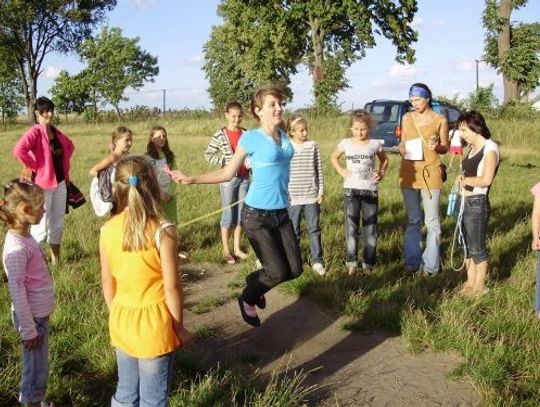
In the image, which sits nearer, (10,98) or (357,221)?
(357,221)

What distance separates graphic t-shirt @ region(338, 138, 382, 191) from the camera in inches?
246

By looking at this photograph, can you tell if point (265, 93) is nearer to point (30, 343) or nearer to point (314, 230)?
point (314, 230)

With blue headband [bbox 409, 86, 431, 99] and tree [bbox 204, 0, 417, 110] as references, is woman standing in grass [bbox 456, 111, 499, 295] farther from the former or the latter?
tree [bbox 204, 0, 417, 110]

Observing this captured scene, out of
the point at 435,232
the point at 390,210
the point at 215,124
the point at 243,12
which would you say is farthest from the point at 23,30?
the point at 435,232

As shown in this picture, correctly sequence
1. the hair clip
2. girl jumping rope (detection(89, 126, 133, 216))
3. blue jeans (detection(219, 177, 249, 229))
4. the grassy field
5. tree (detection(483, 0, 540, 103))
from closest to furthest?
the hair clip → the grassy field → girl jumping rope (detection(89, 126, 133, 216)) → blue jeans (detection(219, 177, 249, 229)) → tree (detection(483, 0, 540, 103))

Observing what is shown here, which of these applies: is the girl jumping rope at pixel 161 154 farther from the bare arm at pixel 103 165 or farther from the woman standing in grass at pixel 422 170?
the woman standing in grass at pixel 422 170

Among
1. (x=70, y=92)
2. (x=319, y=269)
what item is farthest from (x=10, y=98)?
(x=319, y=269)

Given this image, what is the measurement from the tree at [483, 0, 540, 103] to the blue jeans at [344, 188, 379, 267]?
2601 cm

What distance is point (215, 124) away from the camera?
3228 cm

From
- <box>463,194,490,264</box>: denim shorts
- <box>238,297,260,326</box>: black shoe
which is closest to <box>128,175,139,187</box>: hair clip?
<box>238,297,260,326</box>: black shoe

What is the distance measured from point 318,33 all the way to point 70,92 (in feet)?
110

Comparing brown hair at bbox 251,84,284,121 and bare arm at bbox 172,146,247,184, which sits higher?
brown hair at bbox 251,84,284,121

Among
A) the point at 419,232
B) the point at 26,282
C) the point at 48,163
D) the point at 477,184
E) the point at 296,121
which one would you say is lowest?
the point at 419,232

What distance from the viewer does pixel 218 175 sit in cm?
436
